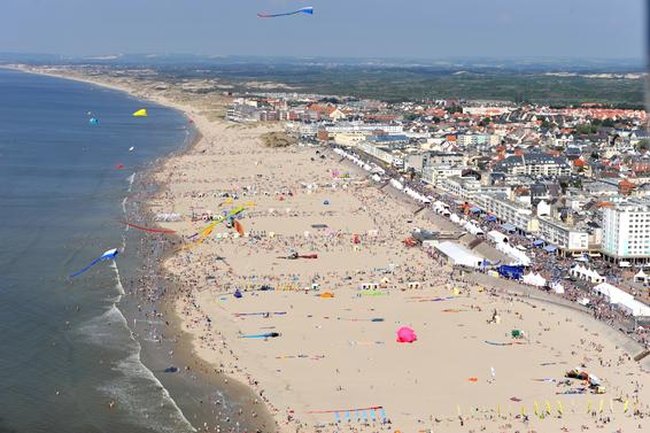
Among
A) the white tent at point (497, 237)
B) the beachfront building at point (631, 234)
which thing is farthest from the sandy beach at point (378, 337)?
the beachfront building at point (631, 234)

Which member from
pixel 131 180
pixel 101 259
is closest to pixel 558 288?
pixel 101 259

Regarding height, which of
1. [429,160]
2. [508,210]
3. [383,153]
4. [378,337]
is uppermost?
[429,160]

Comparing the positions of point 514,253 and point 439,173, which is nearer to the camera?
point 514,253

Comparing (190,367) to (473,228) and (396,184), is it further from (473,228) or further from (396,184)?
(396,184)

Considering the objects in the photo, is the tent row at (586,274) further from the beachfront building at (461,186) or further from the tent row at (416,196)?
the beachfront building at (461,186)

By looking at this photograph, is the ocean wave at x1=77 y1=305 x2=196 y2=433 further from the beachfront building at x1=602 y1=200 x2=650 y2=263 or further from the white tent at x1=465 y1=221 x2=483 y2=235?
the beachfront building at x1=602 y1=200 x2=650 y2=263

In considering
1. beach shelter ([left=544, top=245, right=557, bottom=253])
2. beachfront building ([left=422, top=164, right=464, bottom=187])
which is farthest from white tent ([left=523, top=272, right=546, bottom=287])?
beachfront building ([left=422, top=164, right=464, bottom=187])

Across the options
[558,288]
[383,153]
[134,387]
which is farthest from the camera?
[383,153]

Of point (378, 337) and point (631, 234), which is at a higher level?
point (631, 234)
